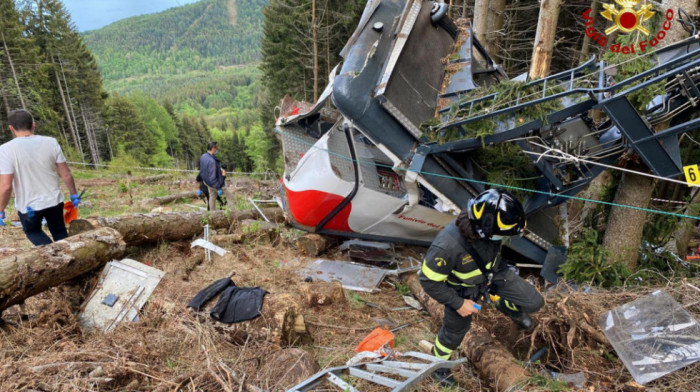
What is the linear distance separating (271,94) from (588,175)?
74.3 feet

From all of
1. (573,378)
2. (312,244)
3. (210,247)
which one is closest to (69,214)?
(210,247)

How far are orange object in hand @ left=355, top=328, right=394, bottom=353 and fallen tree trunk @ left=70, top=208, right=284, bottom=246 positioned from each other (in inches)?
129

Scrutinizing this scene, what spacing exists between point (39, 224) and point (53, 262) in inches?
24.3

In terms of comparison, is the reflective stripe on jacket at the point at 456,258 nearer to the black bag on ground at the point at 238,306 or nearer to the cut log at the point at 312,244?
the black bag on ground at the point at 238,306

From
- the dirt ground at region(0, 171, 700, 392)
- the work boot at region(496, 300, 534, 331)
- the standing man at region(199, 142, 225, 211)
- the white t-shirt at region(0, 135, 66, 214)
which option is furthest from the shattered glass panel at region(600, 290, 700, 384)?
the standing man at region(199, 142, 225, 211)

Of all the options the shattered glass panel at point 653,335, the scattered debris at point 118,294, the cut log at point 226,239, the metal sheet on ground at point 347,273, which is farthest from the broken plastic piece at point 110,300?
the shattered glass panel at point 653,335

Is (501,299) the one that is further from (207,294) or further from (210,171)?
(210,171)

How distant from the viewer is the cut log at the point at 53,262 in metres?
3.04

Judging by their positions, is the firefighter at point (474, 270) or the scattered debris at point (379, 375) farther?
the firefighter at point (474, 270)

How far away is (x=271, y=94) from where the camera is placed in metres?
24.0

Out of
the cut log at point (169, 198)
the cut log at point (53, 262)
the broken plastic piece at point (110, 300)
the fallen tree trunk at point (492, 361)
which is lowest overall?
the cut log at point (169, 198)

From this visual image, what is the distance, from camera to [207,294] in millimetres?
3430

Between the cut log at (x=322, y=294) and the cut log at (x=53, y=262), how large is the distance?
7.05 feet

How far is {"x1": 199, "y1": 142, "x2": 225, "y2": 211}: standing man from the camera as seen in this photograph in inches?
266
